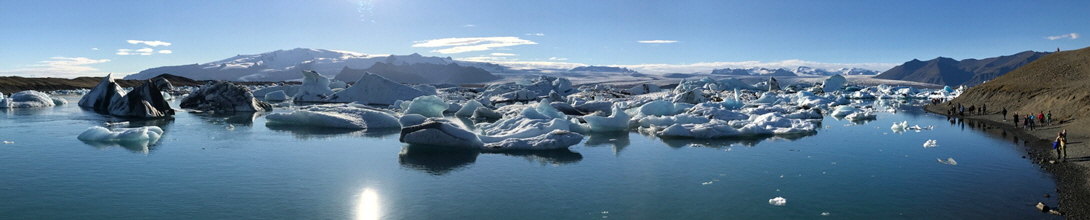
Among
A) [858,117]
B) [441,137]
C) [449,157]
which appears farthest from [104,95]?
[858,117]

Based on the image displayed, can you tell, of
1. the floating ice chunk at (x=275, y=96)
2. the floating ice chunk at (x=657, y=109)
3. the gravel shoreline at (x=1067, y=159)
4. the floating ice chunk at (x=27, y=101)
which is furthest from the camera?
the floating ice chunk at (x=275, y=96)

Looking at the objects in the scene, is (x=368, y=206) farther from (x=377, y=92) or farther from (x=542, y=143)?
(x=377, y=92)

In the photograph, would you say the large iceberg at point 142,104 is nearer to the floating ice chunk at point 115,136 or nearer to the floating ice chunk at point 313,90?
the floating ice chunk at point 115,136

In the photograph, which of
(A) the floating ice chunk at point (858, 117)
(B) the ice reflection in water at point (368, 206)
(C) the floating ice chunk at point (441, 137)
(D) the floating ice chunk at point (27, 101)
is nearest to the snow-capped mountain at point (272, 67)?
(D) the floating ice chunk at point (27, 101)

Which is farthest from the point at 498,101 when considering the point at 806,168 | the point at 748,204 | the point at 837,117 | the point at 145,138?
the point at 748,204

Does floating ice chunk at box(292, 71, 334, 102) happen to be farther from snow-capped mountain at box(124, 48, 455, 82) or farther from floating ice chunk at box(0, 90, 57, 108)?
snow-capped mountain at box(124, 48, 455, 82)
